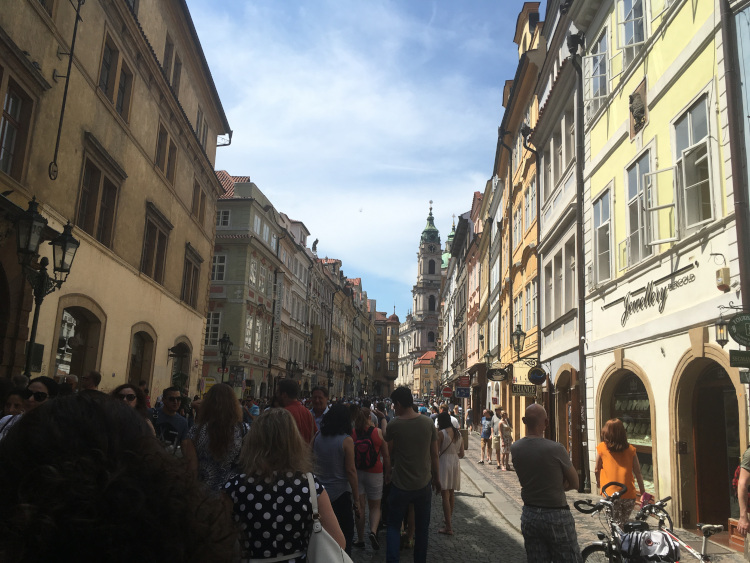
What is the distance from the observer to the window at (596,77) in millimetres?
14984

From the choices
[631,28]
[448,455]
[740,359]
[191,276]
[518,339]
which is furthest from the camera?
[191,276]

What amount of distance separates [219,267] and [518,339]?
2240 cm

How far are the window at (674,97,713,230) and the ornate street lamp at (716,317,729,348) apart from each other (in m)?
1.68

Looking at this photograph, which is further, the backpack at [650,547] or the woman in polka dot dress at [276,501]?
the backpack at [650,547]

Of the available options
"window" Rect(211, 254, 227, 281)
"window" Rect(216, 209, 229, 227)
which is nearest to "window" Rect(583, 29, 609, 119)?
"window" Rect(211, 254, 227, 281)

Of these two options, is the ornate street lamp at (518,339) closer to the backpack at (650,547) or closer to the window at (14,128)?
the window at (14,128)

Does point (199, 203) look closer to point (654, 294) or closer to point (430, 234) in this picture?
point (654, 294)

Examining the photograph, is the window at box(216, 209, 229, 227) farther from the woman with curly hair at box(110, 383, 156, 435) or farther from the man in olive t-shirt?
the man in olive t-shirt

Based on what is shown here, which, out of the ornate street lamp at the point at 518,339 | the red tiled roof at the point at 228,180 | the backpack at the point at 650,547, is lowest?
the backpack at the point at 650,547

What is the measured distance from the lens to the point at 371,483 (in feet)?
27.7

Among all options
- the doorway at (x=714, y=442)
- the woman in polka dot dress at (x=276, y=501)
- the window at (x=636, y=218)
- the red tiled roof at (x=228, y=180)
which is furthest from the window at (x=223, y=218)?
the woman in polka dot dress at (x=276, y=501)

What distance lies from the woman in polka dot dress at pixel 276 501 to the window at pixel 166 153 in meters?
19.1

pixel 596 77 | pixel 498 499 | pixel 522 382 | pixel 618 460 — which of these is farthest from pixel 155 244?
pixel 618 460

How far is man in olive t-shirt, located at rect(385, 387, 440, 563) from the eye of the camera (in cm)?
670
